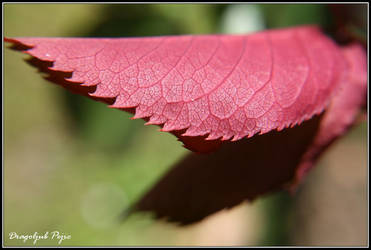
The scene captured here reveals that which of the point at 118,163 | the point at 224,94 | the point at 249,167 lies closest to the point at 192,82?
the point at 224,94

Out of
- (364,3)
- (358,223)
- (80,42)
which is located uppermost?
(364,3)

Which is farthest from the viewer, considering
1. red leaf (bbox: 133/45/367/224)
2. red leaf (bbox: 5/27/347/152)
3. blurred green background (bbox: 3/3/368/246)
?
blurred green background (bbox: 3/3/368/246)

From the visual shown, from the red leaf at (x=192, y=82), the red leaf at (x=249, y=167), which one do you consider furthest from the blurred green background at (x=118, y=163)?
the red leaf at (x=192, y=82)

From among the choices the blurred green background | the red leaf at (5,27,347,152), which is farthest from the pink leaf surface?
the blurred green background

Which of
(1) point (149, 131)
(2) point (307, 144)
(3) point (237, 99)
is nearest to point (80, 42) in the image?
(3) point (237, 99)

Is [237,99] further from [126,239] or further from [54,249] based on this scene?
[126,239]

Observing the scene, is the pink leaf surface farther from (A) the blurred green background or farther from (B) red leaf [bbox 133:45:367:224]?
(A) the blurred green background

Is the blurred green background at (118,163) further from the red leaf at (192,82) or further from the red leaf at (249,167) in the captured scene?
the red leaf at (192,82)
